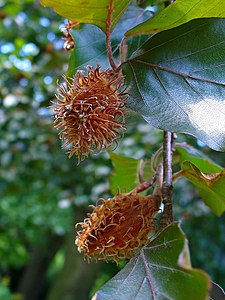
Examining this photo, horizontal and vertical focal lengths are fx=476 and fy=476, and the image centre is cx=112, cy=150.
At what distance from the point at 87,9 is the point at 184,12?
133 mm

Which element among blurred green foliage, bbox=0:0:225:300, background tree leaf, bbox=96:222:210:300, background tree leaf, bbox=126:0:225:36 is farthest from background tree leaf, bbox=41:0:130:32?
blurred green foliage, bbox=0:0:225:300

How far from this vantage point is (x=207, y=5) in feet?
2.14

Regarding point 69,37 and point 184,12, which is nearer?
point 184,12

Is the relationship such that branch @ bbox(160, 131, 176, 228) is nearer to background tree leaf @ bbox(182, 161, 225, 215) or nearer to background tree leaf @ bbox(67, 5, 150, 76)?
background tree leaf @ bbox(182, 161, 225, 215)

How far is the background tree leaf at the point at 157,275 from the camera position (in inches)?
19.9

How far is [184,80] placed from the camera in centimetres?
65

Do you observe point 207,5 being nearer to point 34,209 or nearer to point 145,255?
point 145,255

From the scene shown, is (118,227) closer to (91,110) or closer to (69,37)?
(91,110)

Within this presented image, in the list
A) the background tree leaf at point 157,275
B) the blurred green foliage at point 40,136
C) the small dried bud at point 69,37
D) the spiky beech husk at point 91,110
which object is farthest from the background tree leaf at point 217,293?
the blurred green foliage at point 40,136

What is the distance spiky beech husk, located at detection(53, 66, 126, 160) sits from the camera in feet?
2.05

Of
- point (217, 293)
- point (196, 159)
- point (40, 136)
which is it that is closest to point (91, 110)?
point (217, 293)

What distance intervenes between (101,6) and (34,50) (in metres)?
2.11

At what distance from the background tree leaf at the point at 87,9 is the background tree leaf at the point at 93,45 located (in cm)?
9

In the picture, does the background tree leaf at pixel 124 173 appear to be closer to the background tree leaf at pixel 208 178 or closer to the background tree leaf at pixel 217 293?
the background tree leaf at pixel 208 178
